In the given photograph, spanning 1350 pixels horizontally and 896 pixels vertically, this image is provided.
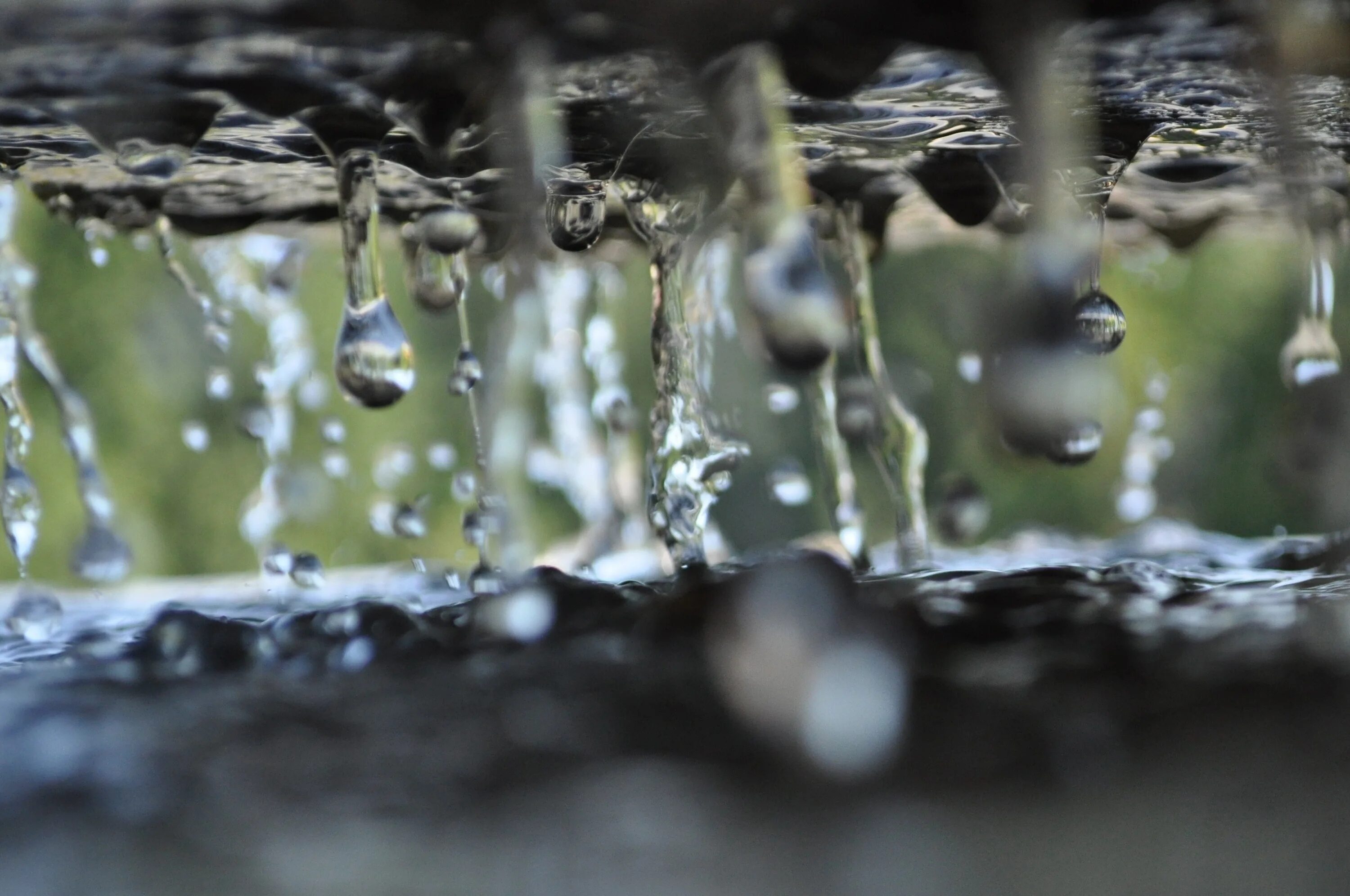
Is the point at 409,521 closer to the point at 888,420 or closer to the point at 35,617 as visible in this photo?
the point at 35,617

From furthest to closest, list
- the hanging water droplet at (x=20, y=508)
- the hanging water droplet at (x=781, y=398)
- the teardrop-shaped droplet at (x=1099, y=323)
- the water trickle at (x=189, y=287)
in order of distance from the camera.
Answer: the hanging water droplet at (x=781, y=398)
the water trickle at (x=189, y=287)
the hanging water droplet at (x=20, y=508)
the teardrop-shaped droplet at (x=1099, y=323)

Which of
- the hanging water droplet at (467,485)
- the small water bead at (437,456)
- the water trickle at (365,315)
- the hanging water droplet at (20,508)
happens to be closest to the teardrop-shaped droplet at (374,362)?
the water trickle at (365,315)

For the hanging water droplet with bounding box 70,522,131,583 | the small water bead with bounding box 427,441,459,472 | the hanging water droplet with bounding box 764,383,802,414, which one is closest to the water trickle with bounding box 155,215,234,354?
the hanging water droplet with bounding box 70,522,131,583

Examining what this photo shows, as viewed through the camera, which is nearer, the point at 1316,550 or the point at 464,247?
the point at 464,247

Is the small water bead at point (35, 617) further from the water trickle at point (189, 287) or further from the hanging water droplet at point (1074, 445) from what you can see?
the hanging water droplet at point (1074, 445)

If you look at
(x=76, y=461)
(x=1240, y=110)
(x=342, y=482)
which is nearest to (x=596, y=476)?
(x=76, y=461)

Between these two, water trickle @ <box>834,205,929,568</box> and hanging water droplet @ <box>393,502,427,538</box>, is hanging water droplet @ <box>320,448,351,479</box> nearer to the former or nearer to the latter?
hanging water droplet @ <box>393,502,427,538</box>

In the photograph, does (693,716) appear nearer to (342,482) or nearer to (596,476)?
(596,476)
